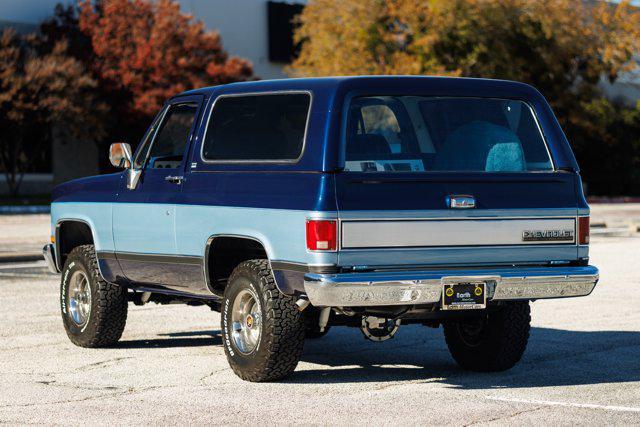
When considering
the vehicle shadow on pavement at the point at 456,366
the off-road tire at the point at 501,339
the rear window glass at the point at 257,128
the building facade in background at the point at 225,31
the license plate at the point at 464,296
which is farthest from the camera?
the building facade in background at the point at 225,31

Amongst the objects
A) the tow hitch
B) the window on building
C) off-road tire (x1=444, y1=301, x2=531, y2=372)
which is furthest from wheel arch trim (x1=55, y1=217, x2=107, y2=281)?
the window on building

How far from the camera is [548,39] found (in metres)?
51.1

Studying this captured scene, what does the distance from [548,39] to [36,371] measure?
145 ft

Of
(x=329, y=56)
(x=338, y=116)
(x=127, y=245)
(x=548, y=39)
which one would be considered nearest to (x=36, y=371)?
(x=127, y=245)

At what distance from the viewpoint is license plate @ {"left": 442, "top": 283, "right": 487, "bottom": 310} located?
26.6 ft

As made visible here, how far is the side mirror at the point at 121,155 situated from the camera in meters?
10.0

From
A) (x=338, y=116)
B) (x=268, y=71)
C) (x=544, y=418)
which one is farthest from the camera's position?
(x=268, y=71)

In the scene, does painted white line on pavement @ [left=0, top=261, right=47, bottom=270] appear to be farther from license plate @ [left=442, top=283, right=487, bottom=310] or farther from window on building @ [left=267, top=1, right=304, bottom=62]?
window on building @ [left=267, top=1, right=304, bottom=62]

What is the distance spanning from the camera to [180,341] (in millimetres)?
10969

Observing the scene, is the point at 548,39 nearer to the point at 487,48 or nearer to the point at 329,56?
the point at 487,48

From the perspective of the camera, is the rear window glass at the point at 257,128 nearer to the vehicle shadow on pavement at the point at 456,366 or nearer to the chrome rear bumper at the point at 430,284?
the chrome rear bumper at the point at 430,284

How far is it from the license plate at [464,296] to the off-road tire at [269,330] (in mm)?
1018

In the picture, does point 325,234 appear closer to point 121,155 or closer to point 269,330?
point 269,330

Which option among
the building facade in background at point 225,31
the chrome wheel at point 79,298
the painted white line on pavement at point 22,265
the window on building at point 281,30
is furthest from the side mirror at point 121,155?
the window on building at point 281,30
